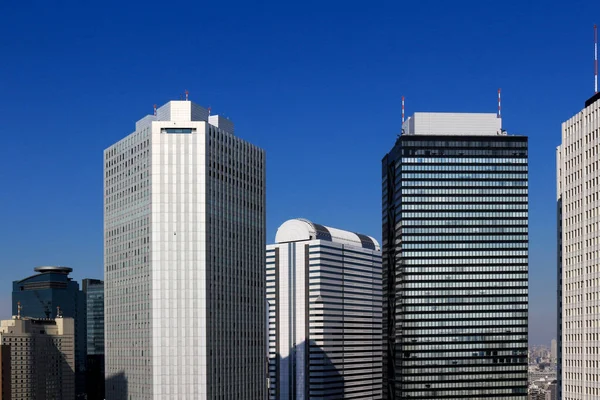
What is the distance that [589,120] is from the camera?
167 m

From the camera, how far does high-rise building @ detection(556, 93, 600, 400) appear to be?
164500 mm

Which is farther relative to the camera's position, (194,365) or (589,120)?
(194,365)

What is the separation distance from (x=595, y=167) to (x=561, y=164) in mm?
18947

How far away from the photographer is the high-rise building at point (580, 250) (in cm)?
16450

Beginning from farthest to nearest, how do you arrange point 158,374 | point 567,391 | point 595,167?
point 158,374
point 567,391
point 595,167

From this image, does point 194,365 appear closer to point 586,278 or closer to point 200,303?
point 200,303

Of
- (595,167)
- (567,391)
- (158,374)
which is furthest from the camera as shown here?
(158,374)

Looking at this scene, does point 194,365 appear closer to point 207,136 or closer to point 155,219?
point 155,219

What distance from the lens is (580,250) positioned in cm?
17125

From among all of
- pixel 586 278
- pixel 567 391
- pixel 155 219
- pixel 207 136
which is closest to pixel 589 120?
pixel 586 278

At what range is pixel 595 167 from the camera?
541 feet

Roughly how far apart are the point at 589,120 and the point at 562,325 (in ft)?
154

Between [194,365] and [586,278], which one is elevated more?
[586,278]

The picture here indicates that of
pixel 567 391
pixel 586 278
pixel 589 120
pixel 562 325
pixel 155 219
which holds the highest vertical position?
pixel 589 120
